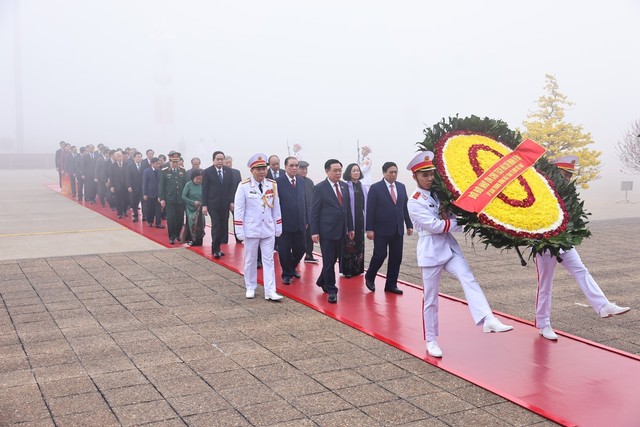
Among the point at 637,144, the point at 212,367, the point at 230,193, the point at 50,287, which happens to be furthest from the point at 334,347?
the point at 637,144

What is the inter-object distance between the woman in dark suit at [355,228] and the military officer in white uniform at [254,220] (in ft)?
4.14

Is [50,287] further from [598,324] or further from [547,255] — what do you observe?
[598,324]

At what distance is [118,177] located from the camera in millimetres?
16297

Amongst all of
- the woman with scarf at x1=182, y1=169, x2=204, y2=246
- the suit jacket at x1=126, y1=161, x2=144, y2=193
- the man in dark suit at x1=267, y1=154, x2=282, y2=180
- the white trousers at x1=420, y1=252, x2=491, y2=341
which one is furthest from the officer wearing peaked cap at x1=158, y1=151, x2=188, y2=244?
the white trousers at x1=420, y1=252, x2=491, y2=341

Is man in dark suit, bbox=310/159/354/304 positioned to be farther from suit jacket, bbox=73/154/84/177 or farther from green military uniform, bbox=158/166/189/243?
suit jacket, bbox=73/154/84/177

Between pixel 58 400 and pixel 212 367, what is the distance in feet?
3.99

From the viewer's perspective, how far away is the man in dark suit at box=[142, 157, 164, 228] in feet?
46.6

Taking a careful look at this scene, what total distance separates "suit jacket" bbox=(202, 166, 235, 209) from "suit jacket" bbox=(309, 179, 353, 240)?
10.2 feet

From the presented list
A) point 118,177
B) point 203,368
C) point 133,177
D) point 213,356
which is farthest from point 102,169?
point 203,368

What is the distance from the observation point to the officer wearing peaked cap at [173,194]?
1215 centimetres

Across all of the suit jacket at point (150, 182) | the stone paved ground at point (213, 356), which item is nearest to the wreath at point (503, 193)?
the stone paved ground at point (213, 356)

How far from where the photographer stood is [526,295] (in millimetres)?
8180

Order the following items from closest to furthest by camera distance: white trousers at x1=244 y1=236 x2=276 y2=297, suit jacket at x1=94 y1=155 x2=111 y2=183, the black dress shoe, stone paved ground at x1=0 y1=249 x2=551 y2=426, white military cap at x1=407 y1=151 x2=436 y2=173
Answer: stone paved ground at x1=0 y1=249 x2=551 y2=426 → white military cap at x1=407 y1=151 x2=436 y2=173 → white trousers at x1=244 y1=236 x2=276 y2=297 → the black dress shoe → suit jacket at x1=94 y1=155 x2=111 y2=183

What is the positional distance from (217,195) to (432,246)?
18.9 feet
